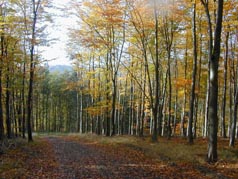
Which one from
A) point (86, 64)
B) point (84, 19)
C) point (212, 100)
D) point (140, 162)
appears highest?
point (84, 19)

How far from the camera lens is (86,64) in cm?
3369

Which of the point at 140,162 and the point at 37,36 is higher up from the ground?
the point at 37,36

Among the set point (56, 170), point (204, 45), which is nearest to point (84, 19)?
point (204, 45)

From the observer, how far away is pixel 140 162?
415 inches

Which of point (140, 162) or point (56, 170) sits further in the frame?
point (140, 162)

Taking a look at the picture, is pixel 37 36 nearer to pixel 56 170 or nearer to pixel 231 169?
pixel 56 170

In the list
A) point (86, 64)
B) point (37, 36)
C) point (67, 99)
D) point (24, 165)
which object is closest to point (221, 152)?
point (24, 165)

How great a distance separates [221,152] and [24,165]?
29.8 ft

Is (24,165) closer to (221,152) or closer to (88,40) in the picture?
(221,152)

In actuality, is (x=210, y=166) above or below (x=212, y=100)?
below

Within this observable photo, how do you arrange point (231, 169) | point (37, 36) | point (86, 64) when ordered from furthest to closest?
point (86, 64), point (37, 36), point (231, 169)

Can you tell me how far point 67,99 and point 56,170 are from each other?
5381 cm

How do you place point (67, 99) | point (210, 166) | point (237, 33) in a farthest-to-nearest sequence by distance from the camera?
point (67, 99) → point (237, 33) → point (210, 166)

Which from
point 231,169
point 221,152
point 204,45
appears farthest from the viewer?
point 204,45
